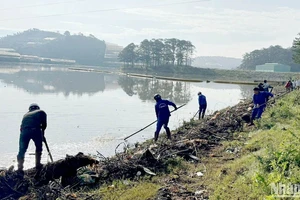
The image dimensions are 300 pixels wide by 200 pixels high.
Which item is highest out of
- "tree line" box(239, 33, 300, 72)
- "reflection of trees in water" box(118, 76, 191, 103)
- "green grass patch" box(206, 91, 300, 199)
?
"tree line" box(239, 33, 300, 72)

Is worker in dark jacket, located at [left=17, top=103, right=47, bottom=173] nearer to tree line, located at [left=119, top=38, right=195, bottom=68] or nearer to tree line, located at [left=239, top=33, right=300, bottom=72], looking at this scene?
tree line, located at [left=119, top=38, right=195, bottom=68]

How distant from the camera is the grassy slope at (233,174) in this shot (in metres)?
4.70

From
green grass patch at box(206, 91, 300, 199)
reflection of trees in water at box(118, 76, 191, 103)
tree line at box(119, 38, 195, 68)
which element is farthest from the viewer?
tree line at box(119, 38, 195, 68)

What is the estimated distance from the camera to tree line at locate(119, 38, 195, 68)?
323ft

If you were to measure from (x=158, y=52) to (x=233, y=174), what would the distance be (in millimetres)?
93919

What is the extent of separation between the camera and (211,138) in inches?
407

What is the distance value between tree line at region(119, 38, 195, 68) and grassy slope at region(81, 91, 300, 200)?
299ft

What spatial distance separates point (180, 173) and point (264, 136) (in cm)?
310

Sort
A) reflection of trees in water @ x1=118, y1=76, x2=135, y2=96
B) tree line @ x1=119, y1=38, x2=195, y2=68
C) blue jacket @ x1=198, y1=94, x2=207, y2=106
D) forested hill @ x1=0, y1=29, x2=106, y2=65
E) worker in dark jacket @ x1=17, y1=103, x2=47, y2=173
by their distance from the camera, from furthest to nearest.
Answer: forested hill @ x1=0, y1=29, x2=106, y2=65
tree line @ x1=119, y1=38, x2=195, y2=68
reflection of trees in water @ x1=118, y1=76, x2=135, y2=96
blue jacket @ x1=198, y1=94, x2=207, y2=106
worker in dark jacket @ x1=17, y1=103, x2=47, y2=173

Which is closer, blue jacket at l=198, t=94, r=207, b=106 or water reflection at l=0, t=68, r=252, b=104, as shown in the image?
blue jacket at l=198, t=94, r=207, b=106

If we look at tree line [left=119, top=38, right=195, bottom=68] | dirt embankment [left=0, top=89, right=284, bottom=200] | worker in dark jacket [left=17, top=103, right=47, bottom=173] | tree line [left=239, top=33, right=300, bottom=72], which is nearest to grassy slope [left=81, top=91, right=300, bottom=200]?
dirt embankment [left=0, top=89, right=284, bottom=200]

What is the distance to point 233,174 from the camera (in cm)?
587

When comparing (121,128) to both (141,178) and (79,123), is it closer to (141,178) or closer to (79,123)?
(79,123)

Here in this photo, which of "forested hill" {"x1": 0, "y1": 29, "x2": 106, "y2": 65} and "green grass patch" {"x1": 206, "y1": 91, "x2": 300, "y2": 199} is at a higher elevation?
"forested hill" {"x1": 0, "y1": 29, "x2": 106, "y2": 65}
